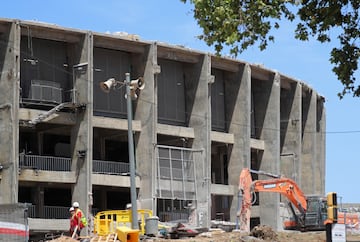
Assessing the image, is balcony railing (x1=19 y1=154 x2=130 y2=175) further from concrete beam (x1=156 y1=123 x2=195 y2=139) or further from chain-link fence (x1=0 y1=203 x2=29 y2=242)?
chain-link fence (x1=0 y1=203 x2=29 y2=242)

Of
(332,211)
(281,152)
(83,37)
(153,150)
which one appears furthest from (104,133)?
(332,211)

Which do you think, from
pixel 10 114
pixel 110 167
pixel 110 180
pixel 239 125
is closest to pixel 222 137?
pixel 239 125

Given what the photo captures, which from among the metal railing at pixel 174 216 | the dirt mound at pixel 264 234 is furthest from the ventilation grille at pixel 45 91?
the dirt mound at pixel 264 234

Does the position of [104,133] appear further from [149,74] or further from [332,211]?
[332,211]

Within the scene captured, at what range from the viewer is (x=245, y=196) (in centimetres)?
4431

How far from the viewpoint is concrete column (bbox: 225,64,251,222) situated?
62469 millimetres

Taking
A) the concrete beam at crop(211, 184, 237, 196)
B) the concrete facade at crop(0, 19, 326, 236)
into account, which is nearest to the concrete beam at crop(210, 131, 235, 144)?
the concrete facade at crop(0, 19, 326, 236)

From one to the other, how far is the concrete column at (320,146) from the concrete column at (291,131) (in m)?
5.87

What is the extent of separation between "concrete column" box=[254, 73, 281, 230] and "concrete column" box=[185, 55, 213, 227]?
872cm

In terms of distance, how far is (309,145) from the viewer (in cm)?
7438

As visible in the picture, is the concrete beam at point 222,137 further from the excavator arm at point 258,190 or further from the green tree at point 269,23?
the green tree at point 269,23

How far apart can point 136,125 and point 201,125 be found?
6.37 metres

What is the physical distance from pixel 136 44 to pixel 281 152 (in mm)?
22120

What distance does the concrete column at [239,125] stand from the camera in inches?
2459
